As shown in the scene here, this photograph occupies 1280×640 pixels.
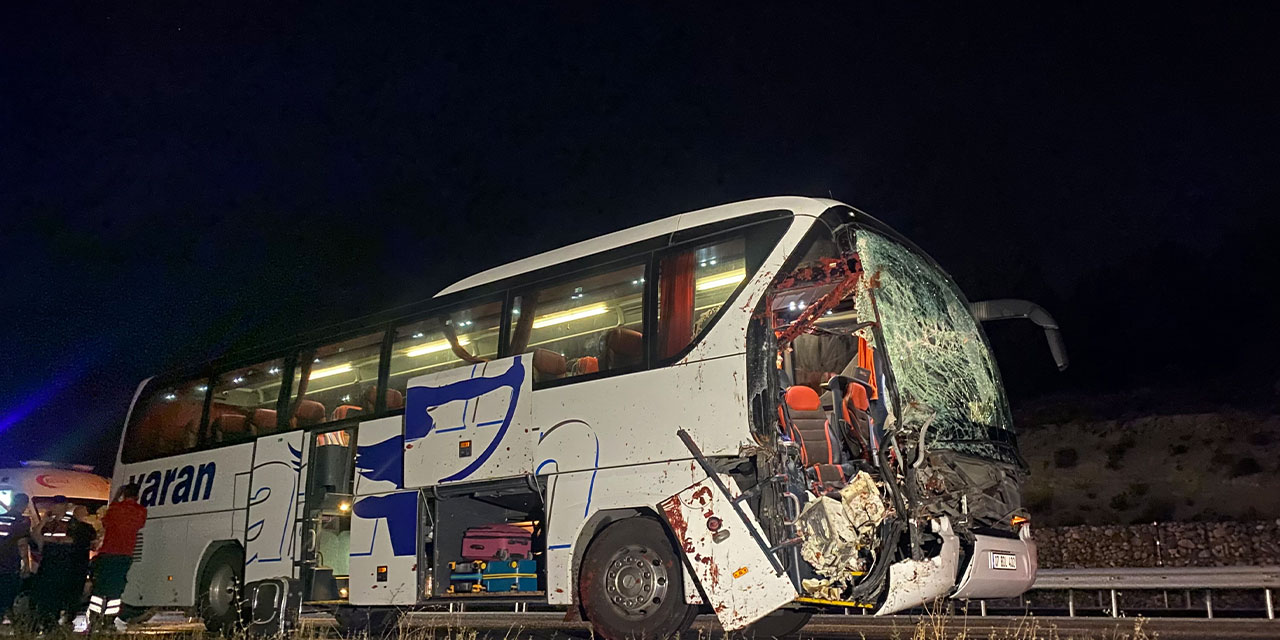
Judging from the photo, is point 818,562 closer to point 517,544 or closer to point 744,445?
point 744,445

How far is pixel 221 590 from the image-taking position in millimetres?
11945

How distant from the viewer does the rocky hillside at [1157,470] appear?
28.2 m

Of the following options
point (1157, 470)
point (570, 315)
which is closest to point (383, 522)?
point (570, 315)

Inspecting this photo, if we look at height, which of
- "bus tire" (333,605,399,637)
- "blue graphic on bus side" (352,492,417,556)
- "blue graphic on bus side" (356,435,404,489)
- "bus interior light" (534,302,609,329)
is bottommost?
"bus tire" (333,605,399,637)

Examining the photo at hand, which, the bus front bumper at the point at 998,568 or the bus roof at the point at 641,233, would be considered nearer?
the bus front bumper at the point at 998,568

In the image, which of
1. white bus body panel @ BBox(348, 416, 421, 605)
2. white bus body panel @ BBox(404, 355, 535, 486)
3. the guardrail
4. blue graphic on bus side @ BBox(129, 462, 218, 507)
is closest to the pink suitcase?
white bus body panel @ BBox(348, 416, 421, 605)

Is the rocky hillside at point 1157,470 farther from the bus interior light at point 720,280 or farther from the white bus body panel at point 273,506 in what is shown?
the white bus body panel at point 273,506

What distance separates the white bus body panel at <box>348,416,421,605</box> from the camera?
958 cm

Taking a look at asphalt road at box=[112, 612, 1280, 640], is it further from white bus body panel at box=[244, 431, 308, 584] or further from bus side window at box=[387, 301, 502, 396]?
bus side window at box=[387, 301, 502, 396]

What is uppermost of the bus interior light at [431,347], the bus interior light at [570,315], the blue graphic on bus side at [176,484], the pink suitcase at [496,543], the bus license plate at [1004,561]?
the bus interior light at [431,347]

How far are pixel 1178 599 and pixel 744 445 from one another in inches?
466

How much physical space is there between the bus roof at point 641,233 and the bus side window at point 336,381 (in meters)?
1.15

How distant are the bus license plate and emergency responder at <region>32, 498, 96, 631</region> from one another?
10.1 meters

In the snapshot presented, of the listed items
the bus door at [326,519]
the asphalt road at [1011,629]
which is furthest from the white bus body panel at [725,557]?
the bus door at [326,519]
